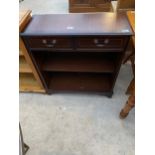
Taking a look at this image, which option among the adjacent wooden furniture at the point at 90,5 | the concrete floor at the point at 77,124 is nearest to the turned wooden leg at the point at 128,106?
the concrete floor at the point at 77,124

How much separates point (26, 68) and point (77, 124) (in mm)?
641

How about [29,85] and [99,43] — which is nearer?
[99,43]

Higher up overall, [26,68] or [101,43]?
[101,43]

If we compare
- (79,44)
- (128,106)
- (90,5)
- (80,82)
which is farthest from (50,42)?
(90,5)

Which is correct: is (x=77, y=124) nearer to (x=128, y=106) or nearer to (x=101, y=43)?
(x=128, y=106)

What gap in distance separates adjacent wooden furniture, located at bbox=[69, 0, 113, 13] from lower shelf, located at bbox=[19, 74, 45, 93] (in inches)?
60.6

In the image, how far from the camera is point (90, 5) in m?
3.00

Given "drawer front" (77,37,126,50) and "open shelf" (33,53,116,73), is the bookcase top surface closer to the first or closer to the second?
"drawer front" (77,37,126,50)

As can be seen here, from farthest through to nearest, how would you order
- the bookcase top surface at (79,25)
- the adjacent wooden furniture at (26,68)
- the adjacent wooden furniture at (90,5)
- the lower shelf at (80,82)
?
the adjacent wooden furniture at (90,5), the lower shelf at (80,82), the adjacent wooden furniture at (26,68), the bookcase top surface at (79,25)

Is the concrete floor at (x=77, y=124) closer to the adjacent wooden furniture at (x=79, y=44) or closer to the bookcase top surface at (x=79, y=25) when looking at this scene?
the adjacent wooden furniture at (x=79, y=44)

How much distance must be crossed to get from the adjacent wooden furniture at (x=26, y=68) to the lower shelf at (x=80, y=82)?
15cm

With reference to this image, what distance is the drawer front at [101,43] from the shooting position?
1365 mm
